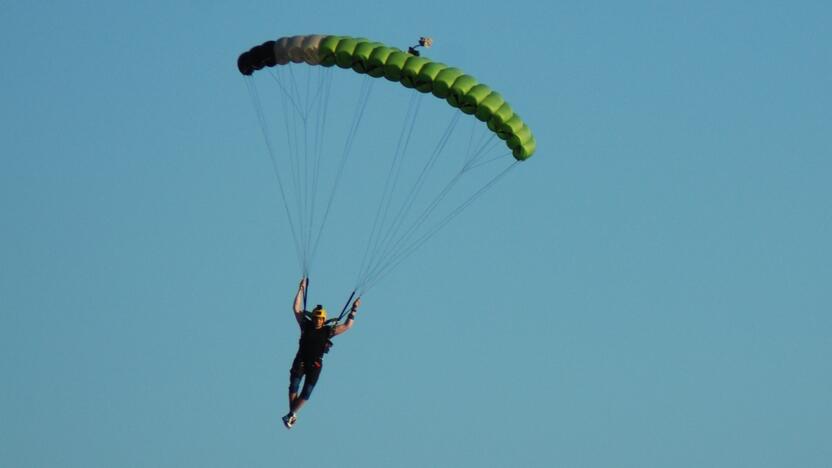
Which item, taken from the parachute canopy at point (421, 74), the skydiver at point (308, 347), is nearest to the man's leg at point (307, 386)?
the skydiver at point (308, 347)

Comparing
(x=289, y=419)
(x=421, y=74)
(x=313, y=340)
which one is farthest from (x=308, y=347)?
(x=421, y=74)

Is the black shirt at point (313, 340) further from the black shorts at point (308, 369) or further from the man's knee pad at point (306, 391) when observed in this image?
the man's knee pad at point (306, 391)

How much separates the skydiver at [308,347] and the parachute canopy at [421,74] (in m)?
Result: 3.52

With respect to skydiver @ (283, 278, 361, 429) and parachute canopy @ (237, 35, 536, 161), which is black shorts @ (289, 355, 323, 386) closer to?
skydiver @ (283, 278, 361, 429)

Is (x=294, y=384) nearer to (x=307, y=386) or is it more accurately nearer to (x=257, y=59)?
(x=307, y=386)

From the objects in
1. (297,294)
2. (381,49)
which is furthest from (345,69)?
(297,294)

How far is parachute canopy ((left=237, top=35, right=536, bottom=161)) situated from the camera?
44.4m

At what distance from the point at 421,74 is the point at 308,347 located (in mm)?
4594

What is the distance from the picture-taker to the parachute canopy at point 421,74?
4441cm

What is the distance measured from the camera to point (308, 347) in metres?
44.2

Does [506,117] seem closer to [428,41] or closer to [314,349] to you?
[428,41]

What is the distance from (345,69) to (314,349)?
4.44m

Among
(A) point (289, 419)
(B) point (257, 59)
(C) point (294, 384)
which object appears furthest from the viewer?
(B) point (257, 59)

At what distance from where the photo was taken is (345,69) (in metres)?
44.8
